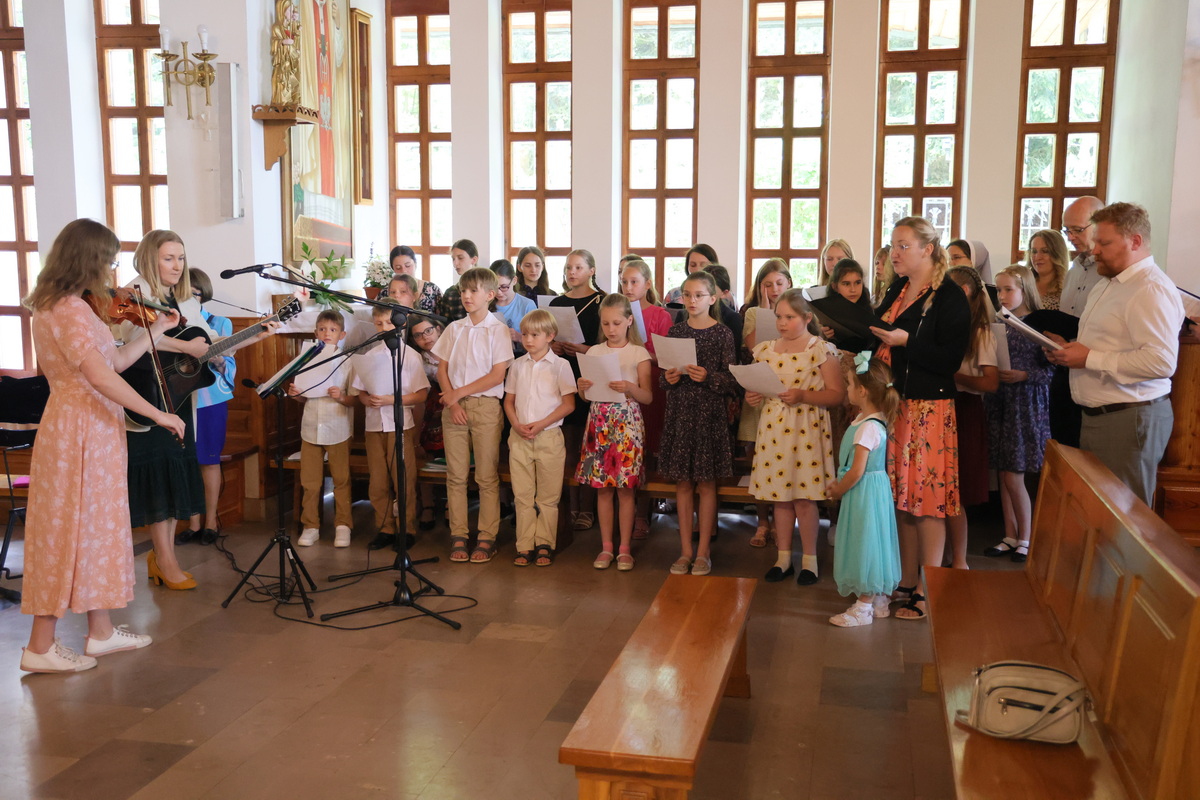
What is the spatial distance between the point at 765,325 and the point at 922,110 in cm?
448

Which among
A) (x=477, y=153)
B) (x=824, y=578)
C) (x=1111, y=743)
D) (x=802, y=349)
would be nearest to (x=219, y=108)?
(x=477, y=153)

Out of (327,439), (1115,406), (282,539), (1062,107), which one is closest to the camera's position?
(1115,406)

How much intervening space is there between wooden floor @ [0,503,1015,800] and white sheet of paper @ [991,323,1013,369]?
1353 mm

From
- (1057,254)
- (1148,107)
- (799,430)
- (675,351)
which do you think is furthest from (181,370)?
(1148,107)

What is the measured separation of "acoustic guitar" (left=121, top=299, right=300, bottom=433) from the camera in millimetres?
4051

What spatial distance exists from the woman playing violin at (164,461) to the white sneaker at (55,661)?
31.9 inches

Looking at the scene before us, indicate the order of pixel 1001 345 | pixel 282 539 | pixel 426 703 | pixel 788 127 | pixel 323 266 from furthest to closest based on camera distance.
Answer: pixel 788 127
pixel 323 266
pixel 1001 345
pixel 282 539
pixel 426 703

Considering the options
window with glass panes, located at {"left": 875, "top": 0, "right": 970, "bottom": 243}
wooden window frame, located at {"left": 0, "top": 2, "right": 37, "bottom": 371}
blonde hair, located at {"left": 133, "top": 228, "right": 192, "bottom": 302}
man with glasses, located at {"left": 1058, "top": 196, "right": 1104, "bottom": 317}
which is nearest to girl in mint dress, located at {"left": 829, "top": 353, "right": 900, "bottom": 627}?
man with glasses, located at {"left": 1058, "top": 196, "right": 1104, "bottom": 317}

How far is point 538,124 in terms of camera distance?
30.7 feet

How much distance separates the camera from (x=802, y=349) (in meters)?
4.67

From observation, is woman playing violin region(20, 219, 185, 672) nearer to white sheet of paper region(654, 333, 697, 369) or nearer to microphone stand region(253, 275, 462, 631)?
microphone stand region(253, 275, 462, 631)

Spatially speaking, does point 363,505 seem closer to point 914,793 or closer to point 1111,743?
point 914,793

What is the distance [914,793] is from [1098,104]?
24.3ft

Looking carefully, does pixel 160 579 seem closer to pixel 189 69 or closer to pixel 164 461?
pixel 164 461
